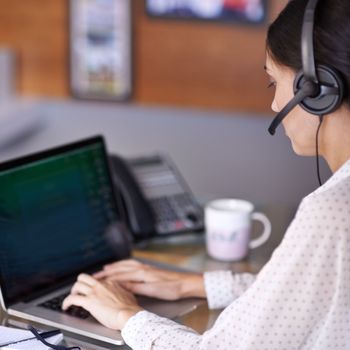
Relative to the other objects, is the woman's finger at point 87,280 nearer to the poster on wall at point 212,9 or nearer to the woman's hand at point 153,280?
the woman's hand at point 153,280

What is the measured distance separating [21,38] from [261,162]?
1438 millimetres

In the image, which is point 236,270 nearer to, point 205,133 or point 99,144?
point 99,144

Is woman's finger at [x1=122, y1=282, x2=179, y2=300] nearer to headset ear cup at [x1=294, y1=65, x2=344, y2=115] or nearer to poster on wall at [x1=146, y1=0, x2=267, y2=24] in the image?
headset ear cup at [x1=294, y1=65, x2=344, y2=115]

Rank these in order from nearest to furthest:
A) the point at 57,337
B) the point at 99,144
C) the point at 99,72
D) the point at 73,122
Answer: the point at 57,337 < the point at 99,144 < the point at 73,122 < the point at 99,72

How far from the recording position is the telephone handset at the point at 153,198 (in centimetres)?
185

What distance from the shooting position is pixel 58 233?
1568 mm

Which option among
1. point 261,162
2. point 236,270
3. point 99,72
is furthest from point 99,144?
point 99,72

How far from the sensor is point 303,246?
3.62 feet

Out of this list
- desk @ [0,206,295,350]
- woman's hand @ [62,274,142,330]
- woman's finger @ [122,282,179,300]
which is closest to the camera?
woman's hand @ [62,274,142,330]

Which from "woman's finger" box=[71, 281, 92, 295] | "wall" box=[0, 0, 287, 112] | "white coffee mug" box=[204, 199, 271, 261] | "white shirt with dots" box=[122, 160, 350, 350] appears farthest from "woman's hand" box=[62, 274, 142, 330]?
"wall" box=[0, 0, 287, 112]

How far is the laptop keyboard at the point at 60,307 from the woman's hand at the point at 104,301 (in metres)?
0.01

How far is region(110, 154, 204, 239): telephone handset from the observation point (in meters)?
1.85

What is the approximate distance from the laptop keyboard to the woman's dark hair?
0.56 m

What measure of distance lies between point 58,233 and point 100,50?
2.42 meters
